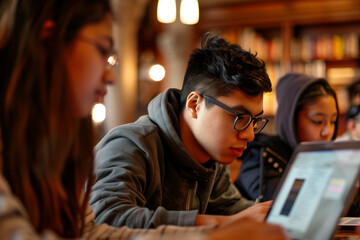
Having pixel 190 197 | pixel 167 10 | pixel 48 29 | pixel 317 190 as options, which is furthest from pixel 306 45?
pixel 48 29

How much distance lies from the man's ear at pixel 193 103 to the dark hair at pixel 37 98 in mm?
654

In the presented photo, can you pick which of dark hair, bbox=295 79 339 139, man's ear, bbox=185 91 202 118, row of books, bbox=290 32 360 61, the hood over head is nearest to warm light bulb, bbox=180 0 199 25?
row of books, bbox=290 32 360 61

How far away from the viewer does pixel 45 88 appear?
0.80m

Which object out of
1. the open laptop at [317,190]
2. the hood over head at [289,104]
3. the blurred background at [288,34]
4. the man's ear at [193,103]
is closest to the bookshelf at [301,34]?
the blurred background at [288,34]

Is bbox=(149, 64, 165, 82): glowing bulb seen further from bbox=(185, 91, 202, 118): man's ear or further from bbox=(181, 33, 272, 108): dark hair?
bbox=(185, 91, 202, 118): man's ear

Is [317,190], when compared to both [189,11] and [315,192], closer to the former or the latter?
[315,192]

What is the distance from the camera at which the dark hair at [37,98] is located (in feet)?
2.59

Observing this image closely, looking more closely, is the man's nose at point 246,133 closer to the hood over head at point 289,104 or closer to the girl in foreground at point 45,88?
the girl in foreground at point 45,88

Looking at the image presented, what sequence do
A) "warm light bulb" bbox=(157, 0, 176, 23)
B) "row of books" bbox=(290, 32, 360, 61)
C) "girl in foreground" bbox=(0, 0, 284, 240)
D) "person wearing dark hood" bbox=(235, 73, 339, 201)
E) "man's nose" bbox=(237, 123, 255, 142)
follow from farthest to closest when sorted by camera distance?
"row of books" bbox=(290, 32, 360, 61) → "warm light bulb" bbox=(157, 0, 176, 23) → "person wearing dark hood" bbox=(235, 73, 339, 201) → "man's nose" bbox=(237, 123, 255, 142) → "girl in foreground" bbox=(0, 0, 284, 240)

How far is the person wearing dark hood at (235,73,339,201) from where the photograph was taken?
2.09 meters

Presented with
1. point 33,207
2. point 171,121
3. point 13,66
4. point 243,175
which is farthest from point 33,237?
point 243,175

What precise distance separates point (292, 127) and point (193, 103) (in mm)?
901

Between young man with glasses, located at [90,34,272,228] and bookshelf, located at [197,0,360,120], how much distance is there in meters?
3.65

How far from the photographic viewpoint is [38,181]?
844 mm
